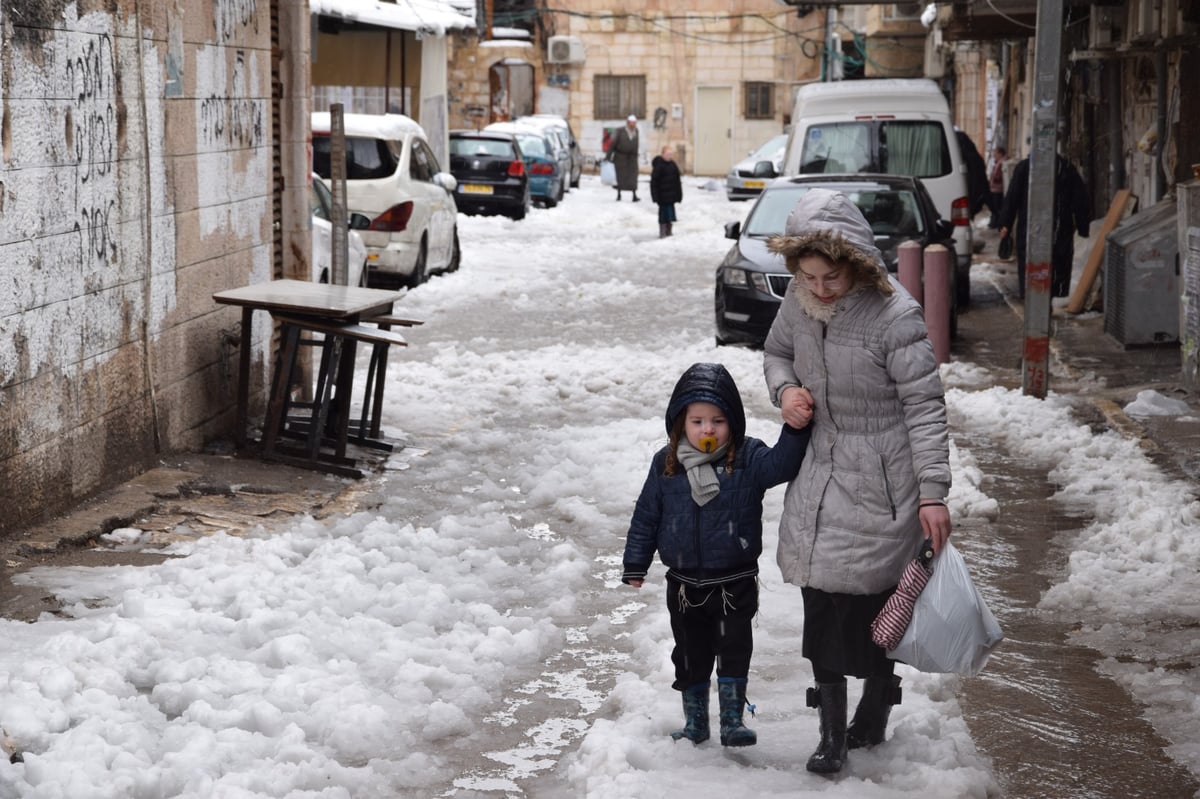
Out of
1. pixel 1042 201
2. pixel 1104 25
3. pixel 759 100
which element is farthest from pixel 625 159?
pixel 1042 201

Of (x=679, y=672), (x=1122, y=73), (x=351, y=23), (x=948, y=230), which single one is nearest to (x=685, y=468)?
(x=679, y=672)

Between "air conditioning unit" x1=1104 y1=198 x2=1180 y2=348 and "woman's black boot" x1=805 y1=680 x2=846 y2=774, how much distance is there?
32.5 ft

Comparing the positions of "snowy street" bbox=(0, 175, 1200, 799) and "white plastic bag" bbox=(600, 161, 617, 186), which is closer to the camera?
"snowy street" bbox=(0, 175, 1200, 799)

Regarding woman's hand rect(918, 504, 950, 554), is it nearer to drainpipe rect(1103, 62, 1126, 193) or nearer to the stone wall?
the stone wall

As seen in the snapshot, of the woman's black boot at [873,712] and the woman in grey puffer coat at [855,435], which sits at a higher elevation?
the woman in grey puffer coat at [855,435]

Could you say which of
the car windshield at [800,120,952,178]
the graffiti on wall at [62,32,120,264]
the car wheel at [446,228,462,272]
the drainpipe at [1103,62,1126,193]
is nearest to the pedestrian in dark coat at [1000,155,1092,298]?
the car windshield at [800,120,952,178]

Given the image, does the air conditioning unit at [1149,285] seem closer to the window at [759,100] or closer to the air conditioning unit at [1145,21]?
the air conditioning unit at [1145,21]

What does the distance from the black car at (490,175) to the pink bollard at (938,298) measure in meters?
17.0

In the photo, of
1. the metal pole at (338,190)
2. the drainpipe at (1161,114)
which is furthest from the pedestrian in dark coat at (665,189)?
the metal pole at (338,190)

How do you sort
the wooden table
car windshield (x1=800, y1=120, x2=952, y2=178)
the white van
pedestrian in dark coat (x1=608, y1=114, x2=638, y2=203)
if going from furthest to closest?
pedestrian in dark coat (x1=608, y1=114, x2=638, y2=203) < car windshield (x1=800, y1=120, x2=952, y2=178) < the white van < the wooden table

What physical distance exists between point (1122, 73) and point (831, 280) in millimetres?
17754

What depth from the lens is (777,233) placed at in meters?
13.5

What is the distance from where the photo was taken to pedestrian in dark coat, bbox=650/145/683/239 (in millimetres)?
27281

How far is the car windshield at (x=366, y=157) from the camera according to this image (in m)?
18.4
